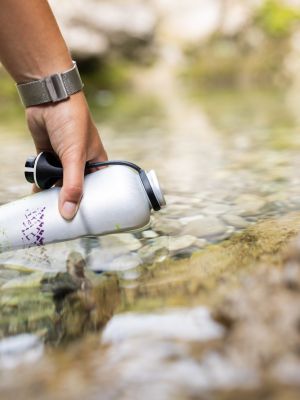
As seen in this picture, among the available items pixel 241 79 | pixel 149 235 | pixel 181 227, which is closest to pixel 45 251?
pixel 149 235

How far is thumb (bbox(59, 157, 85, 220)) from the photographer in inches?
64.7

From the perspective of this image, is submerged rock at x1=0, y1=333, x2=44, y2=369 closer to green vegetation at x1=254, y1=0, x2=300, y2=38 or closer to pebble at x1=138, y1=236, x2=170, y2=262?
pebble at x1=138, y1=236, x2=170, y2=262

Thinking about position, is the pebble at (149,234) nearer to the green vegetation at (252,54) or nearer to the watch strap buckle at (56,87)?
the watch strap buckle at (56,87)

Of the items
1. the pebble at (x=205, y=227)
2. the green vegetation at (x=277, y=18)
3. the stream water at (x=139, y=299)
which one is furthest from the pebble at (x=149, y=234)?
the green vegetation at (x=277, y=18)

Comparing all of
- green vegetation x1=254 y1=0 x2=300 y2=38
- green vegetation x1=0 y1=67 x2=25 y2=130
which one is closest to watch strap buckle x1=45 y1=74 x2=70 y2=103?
green vegetation x1=0 y1=67 x2=25 y2=130

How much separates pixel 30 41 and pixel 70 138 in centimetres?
34

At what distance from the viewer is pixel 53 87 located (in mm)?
1758

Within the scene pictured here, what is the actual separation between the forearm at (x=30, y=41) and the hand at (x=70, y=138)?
0.40 ft

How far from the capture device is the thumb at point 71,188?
1.64 m

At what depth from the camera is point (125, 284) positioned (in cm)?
145

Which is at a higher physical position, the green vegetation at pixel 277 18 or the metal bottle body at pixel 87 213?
the green vegetation at pixel 277 18

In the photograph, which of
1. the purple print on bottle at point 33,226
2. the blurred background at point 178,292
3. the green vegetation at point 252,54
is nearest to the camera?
the blurred background at point 178,292

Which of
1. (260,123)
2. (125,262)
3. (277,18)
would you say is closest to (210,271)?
(125,262)

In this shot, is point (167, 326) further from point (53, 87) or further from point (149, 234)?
point (53, 87)
